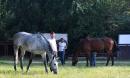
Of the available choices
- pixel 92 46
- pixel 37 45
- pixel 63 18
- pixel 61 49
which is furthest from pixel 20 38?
pixel 63 18

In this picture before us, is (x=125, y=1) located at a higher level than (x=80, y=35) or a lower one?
higher

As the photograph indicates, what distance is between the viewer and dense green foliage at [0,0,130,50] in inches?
1847

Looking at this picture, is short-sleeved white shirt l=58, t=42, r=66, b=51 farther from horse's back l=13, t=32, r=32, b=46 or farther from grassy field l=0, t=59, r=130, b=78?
horse's back l=13, t=32, r=32, b=46

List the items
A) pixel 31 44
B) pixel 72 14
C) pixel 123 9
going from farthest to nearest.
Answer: pixel 123 9 < pixel 72 14 < pixel 31 44

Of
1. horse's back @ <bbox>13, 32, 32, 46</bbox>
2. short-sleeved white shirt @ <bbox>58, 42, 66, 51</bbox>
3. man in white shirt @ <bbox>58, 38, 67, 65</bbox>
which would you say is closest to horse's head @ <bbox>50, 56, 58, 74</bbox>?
horse's back @ <bbox>13, 32, 32, 46</bbox>

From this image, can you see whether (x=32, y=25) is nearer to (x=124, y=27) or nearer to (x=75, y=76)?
(x=124, y=27)

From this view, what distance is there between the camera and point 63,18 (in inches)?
1838

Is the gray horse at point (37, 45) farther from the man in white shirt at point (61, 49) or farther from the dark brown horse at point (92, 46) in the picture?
the dark brown horse at point (92, 46)

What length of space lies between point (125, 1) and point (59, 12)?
28.7 ft

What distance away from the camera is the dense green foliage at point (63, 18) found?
46906 millimetres

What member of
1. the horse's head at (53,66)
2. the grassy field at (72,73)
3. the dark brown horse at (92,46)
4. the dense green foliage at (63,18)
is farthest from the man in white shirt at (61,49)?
Answer: the dense green foliage at (63,18)

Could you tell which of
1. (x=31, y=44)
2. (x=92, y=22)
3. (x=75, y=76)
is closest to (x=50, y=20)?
(x=92, y=22)

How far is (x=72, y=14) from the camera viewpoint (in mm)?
46844

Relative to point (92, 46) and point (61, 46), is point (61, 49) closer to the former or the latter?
point (61, 46)
